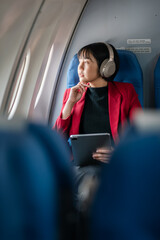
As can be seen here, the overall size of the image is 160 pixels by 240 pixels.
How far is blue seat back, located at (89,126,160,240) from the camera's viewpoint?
435 millimetres

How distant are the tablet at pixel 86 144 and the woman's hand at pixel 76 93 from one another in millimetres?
542

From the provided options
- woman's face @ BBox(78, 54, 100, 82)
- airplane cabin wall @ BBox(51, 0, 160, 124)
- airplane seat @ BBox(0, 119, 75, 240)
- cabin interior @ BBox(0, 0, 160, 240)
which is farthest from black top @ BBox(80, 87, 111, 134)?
airplane seat @ BBox(0, 119, 75, 240)

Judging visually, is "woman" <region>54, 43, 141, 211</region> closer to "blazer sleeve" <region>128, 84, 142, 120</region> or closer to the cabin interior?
"blazer sleeve" <region>128, 84, 142, 120</region>

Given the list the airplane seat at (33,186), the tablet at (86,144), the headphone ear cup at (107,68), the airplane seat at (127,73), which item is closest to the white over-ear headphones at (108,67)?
the headphone ear cup at (107,68)

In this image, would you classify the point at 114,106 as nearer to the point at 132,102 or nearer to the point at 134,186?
the point at 132,102

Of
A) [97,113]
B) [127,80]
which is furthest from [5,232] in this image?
[127,80]

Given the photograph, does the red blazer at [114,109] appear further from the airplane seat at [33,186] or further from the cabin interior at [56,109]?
the airplane seat at [33,186]

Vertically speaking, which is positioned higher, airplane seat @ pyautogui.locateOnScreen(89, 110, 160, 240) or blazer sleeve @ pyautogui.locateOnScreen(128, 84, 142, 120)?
blazer sleeve @ pyautogui.locateOnScreen(128, 84, 142, 120)

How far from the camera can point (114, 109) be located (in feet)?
6.74

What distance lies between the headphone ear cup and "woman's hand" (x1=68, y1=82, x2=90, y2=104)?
0.16 metres

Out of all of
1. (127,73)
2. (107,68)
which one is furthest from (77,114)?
(127,73)

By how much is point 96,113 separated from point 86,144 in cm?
54

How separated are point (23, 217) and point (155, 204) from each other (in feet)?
0.73

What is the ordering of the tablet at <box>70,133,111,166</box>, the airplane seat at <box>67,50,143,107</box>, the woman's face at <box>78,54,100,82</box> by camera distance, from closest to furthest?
the tablet at <box>70,133,111,166</box>
the woman's face at <box>78,54,100,82</box>
the airplane seat at <box>67,50,143,107</box>
